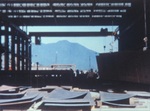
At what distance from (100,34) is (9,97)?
1079 inches

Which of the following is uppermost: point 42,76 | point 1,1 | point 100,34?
point 1,1

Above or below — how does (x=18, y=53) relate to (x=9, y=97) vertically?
above

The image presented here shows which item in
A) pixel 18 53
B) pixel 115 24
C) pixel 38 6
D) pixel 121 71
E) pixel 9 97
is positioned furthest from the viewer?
pixel 18 53

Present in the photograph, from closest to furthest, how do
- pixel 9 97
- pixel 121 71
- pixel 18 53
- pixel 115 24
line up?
pixel 9 97 → pixel 121 71 → pixel 115 24 → pixel 18 53

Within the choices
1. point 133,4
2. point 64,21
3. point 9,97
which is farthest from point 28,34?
point 9,97

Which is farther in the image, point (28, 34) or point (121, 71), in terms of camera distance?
point (28, 34)

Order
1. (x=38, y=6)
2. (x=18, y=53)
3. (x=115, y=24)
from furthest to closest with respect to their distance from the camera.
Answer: (x=18, y=53) → (x=115, y=24) → (x=38, y=6)

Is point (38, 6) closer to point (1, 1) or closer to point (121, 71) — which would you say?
point (1, 1)

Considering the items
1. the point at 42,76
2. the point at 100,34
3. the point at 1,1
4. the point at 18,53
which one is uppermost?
the point at 1,1

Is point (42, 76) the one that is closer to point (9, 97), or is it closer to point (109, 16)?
point (109, 16)

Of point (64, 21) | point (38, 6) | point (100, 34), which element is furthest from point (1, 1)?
point (100, 34)

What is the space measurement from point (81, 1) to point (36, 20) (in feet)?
32.5

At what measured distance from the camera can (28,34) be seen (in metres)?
37.2

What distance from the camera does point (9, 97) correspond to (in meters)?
9.11
